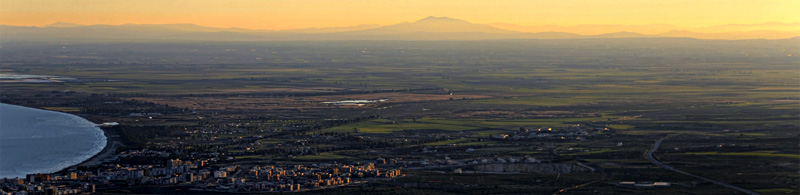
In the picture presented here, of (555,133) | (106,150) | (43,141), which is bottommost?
(43,141)

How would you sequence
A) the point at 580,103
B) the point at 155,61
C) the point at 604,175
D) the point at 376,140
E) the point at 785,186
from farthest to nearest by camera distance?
the point at 155,61
the point at 580,103
the point at 376,140
the point at 604,175
the point at 785,186

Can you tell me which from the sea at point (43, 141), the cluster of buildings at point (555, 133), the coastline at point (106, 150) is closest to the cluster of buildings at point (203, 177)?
the coastline at point (106, 150)

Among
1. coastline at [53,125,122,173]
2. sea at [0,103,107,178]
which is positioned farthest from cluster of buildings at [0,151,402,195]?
sea at [0,103,107,178]

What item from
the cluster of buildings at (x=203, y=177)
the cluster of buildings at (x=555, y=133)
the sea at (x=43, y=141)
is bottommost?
the sea at (x=43, y=141)

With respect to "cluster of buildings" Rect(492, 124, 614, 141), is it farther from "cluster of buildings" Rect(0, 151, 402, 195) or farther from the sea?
the sea

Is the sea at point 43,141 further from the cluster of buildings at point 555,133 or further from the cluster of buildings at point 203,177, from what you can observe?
the cluster of buildings at point 555,133

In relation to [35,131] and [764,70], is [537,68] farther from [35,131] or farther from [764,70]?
[35,131]

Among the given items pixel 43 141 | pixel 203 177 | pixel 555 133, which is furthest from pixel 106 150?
pixel 555 133

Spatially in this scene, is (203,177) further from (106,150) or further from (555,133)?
(555,133)

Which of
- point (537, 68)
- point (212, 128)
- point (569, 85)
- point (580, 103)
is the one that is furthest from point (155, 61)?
point (212, 128)
